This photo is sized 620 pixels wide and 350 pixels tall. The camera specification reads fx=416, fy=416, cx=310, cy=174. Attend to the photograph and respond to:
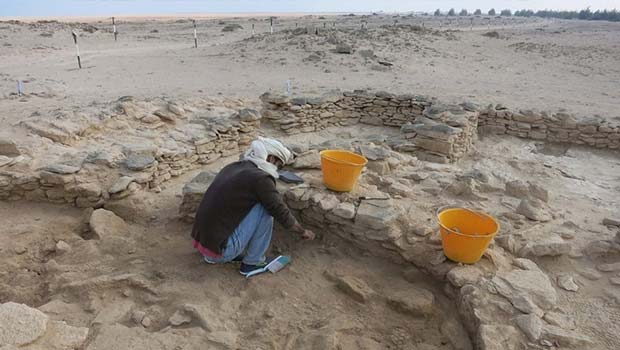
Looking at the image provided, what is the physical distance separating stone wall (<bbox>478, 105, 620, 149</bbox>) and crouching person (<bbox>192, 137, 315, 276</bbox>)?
21.4ft

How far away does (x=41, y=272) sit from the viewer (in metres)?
3.91

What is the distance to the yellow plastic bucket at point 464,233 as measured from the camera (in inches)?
127

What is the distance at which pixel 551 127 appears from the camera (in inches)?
329

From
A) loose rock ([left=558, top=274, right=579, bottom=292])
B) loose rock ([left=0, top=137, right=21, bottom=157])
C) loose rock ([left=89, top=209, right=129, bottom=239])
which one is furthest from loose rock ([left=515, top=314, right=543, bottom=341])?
loose rock ([left=0, top=137, right=21, bottom=157])

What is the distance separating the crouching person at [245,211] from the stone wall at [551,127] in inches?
257

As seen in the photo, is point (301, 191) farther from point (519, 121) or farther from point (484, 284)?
point (519, 121)

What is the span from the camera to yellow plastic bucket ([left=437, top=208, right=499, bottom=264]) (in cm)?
324

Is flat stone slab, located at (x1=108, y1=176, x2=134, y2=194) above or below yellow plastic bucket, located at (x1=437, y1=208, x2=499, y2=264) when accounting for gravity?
below

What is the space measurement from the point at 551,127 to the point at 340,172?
626cm

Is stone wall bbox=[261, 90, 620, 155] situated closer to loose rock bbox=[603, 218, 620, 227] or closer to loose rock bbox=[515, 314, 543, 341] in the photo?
loose rock bbox=[603, 218, 620, 227]

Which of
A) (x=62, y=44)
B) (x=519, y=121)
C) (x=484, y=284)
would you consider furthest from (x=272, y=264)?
(x=62, y=44)

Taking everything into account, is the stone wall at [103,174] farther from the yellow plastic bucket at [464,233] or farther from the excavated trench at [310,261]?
the yellow plastic bucket at [464,233]

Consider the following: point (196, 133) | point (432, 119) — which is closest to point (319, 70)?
point (432, 119)

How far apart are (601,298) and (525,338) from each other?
1.04 m
